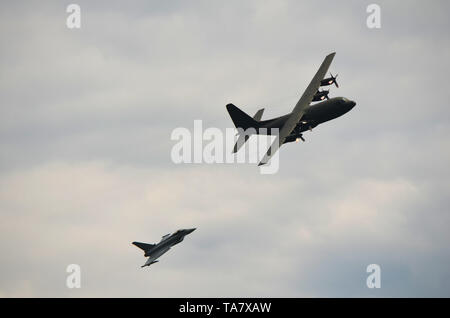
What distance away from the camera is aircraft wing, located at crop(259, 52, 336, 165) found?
7331cm

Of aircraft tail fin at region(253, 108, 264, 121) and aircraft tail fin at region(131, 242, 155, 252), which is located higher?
aircraft tail fin at region(253, 108, 264, 121)

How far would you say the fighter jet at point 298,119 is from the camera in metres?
76.3

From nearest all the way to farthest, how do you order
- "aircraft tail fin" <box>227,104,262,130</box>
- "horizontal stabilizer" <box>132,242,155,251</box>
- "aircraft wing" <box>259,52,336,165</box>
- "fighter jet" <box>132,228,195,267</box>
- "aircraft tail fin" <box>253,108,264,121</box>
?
"aircraft wing" <box>259,52,336,165</box>
"fighter jet" <box>132,228,195,267</box>
"aircraft tail fin" <box>227,104,262,130</box>
"horizontal stabilizer" <box>132,242,155,251</box>
"aircraft tail fin" <box>253,108,264,121</box>

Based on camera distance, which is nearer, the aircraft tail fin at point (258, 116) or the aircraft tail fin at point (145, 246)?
the aircraft tail fin at point (145, 246)

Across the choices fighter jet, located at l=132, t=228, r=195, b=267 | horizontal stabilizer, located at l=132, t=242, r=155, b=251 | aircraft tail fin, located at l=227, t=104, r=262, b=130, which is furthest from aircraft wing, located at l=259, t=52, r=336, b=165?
horizontal stabilizer, located at l=132, t=242, r=155, b=251

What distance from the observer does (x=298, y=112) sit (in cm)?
7931

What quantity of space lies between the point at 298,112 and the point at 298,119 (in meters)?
2.73

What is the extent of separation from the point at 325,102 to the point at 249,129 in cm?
1207

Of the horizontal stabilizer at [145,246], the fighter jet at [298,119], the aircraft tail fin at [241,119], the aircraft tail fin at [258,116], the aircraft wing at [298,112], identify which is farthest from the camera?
the aircraft tail fin at [258,116]

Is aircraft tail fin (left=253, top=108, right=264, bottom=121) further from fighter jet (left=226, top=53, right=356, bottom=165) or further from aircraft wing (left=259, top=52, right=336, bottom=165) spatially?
aircraft wing (left=259, top=52, right=336, bottom=165)

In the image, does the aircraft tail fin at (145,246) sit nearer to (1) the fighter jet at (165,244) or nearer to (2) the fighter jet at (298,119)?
(1) the fighter jet at (165,244)

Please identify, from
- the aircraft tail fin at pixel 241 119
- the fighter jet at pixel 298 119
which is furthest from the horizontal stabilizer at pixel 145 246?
the aircraft tail fin at pixel 241 119
